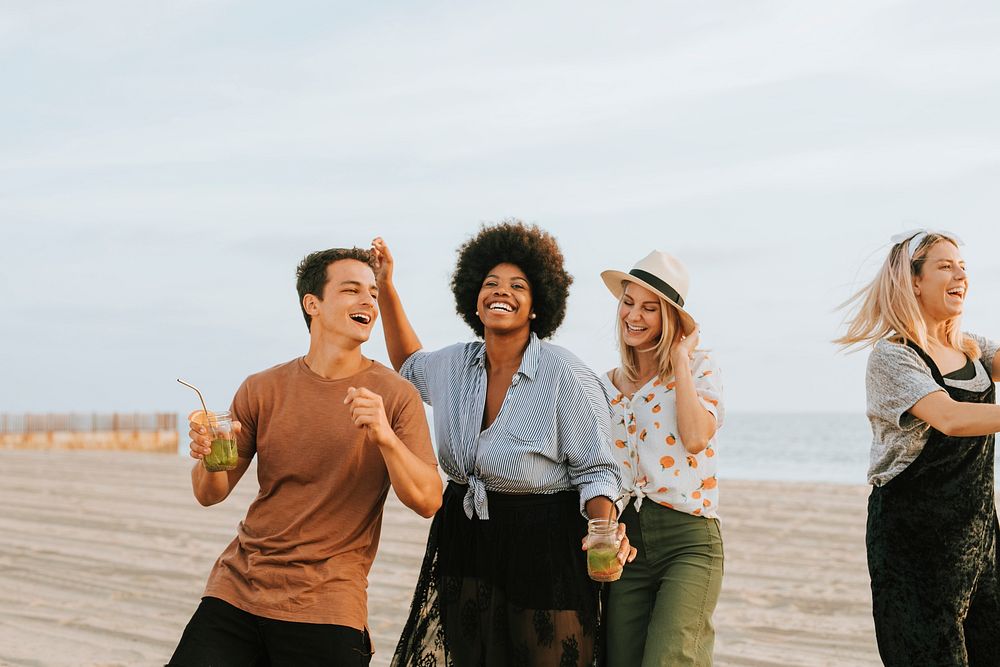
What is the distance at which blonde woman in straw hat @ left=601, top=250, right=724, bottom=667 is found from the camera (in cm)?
371

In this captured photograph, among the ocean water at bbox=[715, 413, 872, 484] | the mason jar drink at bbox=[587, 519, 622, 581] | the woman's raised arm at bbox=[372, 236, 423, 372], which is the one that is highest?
the woman's raised arm at bbox=[372, 236, 423, 372]

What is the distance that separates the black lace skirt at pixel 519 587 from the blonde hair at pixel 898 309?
125cm

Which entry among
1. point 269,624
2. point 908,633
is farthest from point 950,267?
point 269,624

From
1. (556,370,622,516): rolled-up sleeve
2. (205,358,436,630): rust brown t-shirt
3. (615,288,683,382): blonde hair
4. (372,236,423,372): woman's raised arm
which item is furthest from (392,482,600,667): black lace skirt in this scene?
(372,236,423,372): woman's raised arm

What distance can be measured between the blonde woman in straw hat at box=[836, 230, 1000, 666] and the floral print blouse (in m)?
0.58

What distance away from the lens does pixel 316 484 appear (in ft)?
11.6

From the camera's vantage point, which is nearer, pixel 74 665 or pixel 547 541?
pixel 547 541

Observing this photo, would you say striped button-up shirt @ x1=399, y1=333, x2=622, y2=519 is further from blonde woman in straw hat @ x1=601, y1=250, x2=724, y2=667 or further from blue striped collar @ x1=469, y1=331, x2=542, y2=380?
blonde woman in straw hat @ x1=601, y1=250, x2=724, y2=667

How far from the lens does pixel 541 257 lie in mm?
4098

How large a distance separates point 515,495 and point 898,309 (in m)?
1.53

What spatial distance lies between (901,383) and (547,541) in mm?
1347

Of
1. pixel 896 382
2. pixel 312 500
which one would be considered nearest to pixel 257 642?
pixel 312 500

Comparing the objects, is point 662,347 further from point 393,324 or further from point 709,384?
point 393,324

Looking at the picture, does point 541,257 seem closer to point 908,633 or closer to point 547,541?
point 547,541
